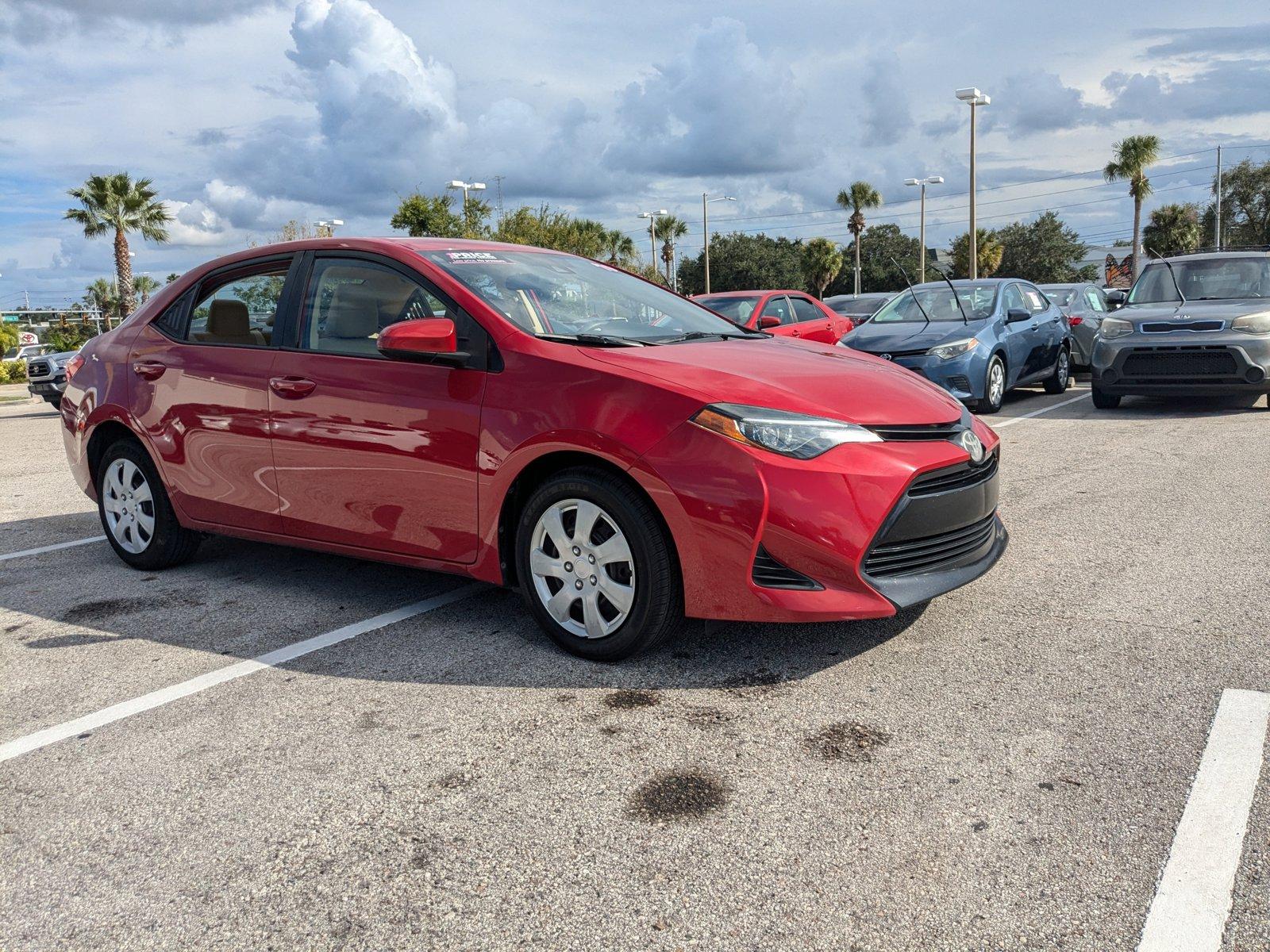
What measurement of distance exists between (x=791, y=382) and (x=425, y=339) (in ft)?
4.40

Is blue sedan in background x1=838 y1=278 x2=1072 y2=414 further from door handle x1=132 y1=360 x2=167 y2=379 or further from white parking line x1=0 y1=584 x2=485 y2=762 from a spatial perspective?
door handle x1=132 y1=360 x2=167 y2=379

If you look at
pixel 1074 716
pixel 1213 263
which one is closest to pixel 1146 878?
pixel 1074 716

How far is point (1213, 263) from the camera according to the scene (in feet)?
37.3

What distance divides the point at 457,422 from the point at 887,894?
2323 millimetres

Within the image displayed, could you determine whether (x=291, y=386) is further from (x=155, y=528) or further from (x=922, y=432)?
(x=922, y=432)

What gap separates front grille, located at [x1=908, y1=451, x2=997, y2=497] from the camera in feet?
12.0

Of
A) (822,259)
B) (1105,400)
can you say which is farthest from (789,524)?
(822,259)

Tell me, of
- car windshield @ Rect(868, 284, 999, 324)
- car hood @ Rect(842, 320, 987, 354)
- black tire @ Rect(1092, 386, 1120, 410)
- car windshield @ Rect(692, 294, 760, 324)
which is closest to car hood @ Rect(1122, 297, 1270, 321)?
black tire @ Rect(1092, 386, 1120, 410)

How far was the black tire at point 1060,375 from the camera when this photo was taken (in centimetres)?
1349

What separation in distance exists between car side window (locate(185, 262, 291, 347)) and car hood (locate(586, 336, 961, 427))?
1756mm

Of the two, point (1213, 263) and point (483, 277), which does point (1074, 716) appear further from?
point (1213, 263)

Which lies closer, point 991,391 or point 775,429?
point 775,429

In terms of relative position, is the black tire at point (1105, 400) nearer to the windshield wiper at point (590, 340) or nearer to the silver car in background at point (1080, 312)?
the silver car in background at point (1080, 312)

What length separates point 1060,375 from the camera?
13.7 m
